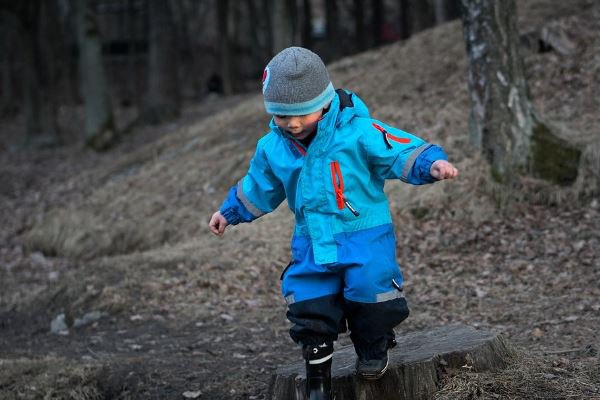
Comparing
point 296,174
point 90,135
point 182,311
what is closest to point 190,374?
point 182,311

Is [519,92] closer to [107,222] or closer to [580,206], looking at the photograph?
[580,206]

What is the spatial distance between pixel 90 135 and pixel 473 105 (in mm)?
14119

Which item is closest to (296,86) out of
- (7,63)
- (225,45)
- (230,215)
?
(230,215)

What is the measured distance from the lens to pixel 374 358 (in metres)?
4.16

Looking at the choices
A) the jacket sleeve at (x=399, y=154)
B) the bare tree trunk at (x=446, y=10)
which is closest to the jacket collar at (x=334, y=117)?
the jacket sleeve at (x=399, y=154)

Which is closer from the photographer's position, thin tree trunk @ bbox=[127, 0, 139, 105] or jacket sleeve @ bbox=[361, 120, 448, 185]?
jacket sleeve @ bbox=[361, 120, 448, 185]

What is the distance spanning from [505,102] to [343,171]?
5.67m

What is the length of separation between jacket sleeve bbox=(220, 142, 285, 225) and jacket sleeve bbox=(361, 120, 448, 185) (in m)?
0.53

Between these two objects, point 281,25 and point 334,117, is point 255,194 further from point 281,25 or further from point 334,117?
point 281,25

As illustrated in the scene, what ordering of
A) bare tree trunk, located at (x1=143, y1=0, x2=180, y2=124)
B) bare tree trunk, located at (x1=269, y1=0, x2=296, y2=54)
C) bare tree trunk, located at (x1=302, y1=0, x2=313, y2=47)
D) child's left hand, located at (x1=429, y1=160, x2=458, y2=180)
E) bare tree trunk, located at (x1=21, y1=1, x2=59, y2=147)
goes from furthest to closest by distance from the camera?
bare tree trunk, located at (x1=302, y1=0, x2=313, y2=47) < bare tree trunk, located at (x1=143, y1=0, x2=180, y2=124) < bare tree trunk, located at (x1=21, y1=1, x2=59, y2=147) < bare tree trunk, located at (x1=269, y1=0, x2=296, y2=54) < child's left hand, located at (x1=429, y1=160, x2=458, y2=180)

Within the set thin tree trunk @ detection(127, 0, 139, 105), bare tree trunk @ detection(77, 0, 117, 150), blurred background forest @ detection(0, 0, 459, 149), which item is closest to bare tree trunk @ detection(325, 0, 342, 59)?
blurred background forest @ detection(0, 0, 459, 149)

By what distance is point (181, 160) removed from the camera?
1499cm

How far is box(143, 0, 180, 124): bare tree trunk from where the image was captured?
77.0ft

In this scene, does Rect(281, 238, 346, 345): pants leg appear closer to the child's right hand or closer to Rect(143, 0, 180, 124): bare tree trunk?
the child's right hand
